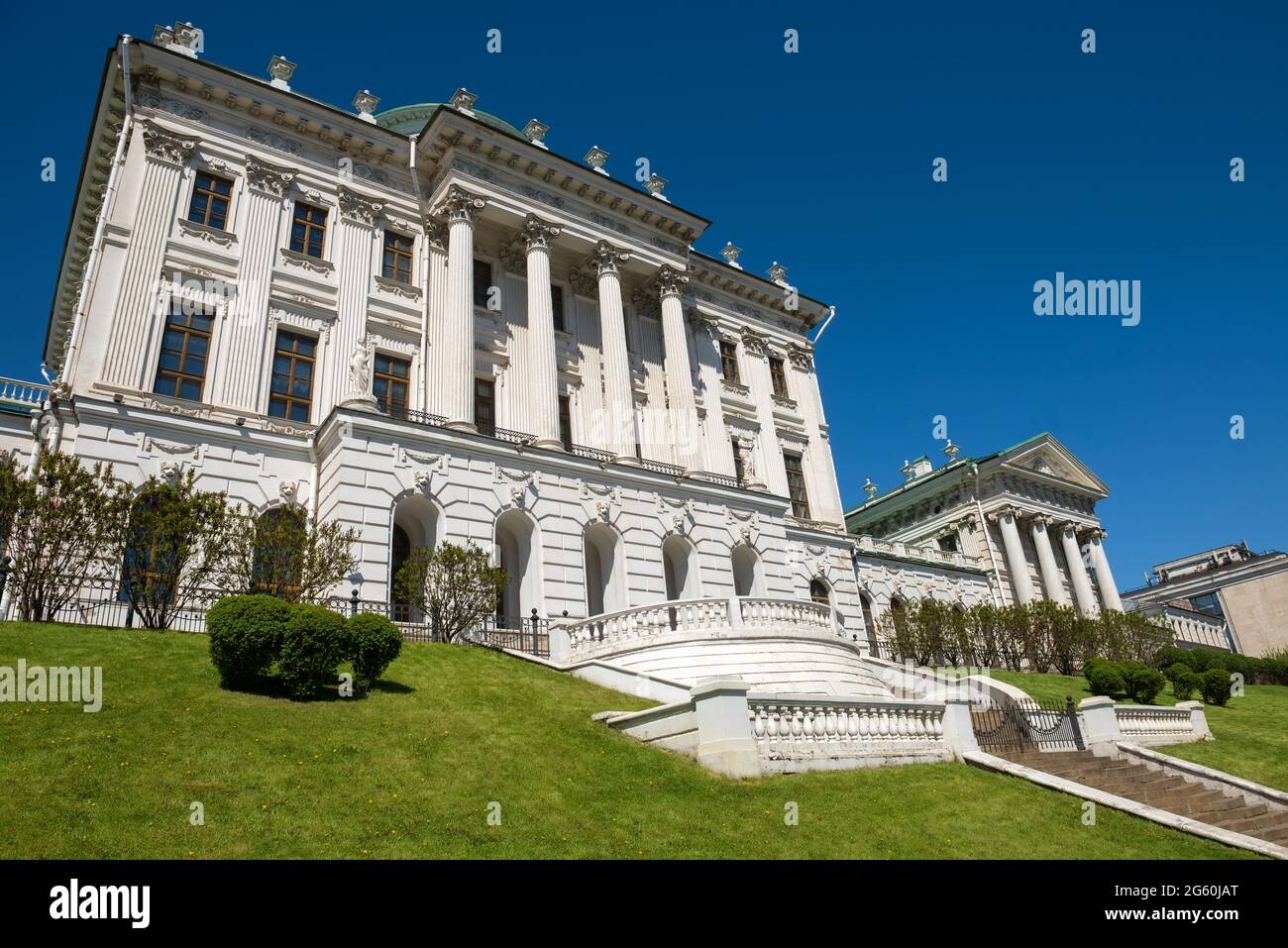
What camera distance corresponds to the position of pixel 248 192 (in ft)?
98.6

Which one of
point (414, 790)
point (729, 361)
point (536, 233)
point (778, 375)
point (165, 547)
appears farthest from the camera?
point (778, 375)

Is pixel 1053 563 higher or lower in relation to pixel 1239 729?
higher

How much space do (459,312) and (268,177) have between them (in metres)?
8.70

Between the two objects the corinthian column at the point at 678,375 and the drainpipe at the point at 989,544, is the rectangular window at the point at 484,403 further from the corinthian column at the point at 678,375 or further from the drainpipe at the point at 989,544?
the drainpipe at the point at 989,544

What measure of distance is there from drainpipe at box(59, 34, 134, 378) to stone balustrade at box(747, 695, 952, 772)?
23513 mm

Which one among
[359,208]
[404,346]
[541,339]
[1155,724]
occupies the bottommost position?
[1155,724]

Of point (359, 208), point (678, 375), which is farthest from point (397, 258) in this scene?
point (678, 375)

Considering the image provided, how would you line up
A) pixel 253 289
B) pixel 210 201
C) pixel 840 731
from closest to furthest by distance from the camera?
pixel 840 731
pixel 253 289
pixel 210 201

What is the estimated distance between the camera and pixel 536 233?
3422 centimetres

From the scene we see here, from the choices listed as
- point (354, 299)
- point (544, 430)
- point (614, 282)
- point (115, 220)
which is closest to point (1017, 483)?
point (614, 282)

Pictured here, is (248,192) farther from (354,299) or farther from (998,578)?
(998,578)

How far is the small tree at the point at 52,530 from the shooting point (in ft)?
57.6

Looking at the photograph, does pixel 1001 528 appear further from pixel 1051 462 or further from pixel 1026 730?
pixel 1026 730

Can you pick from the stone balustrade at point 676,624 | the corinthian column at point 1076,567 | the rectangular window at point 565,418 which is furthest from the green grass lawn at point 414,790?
the corinthian column at point 1076,567
